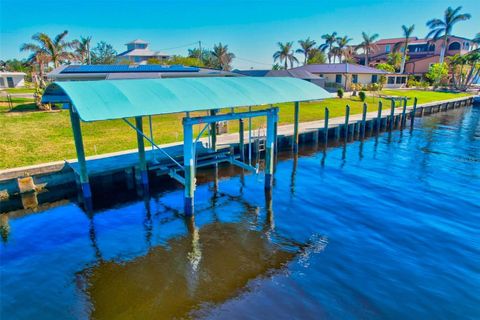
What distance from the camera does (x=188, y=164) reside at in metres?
12.1

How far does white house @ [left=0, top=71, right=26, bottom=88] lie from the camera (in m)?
59.4

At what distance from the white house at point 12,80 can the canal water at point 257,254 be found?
5841 centimetres

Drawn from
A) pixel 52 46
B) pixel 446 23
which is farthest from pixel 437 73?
pixel 52 46

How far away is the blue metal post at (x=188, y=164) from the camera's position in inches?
461

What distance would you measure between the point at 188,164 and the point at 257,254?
13.0 ft

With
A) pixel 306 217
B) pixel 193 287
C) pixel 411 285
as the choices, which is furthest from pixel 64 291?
pixel 411 285

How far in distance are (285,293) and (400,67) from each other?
269ft

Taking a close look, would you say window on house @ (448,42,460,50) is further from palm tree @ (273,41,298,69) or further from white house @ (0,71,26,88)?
white house @ (0,71,26,88)

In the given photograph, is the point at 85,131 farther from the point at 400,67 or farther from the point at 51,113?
the point at 400,67

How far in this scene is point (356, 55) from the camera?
97.3m

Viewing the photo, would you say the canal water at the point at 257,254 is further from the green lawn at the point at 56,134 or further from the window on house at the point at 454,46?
the window on house at the point at 454,46

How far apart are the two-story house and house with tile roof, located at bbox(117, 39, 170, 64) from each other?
184ft

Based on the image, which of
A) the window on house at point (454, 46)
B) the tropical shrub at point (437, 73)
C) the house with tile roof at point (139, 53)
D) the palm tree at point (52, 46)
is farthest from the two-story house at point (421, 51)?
the palm tree at point (52, 46)

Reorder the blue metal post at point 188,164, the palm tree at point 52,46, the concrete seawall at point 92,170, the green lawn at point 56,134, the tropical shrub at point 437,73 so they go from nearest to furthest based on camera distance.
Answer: the blue metal post at point 188,164, the concrete seawall at point 92,170, the green lawn at point 56,134, the palm tree at point 52,46, the tropical shrub at point 437,73
